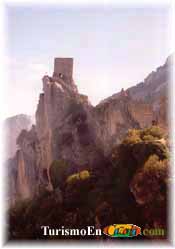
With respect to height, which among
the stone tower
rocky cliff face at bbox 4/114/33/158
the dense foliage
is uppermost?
the stone tower

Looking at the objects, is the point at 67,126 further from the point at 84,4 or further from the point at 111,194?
the point at 84,4

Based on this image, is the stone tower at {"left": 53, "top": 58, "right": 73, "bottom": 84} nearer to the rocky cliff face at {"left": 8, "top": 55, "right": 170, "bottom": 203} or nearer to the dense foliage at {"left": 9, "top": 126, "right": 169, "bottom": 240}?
the rocky cliff face at {"left": 8, "top": 55, "right": 170, "bottom": 203}

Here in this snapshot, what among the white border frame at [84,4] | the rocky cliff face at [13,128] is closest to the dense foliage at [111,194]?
the white border frame at [84,4]

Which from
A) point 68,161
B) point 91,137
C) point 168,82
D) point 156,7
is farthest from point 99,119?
point 156,7

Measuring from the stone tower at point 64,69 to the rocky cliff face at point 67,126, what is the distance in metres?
0.03

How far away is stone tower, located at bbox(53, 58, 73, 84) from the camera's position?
5473mm

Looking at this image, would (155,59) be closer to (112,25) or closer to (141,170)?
(112,25)

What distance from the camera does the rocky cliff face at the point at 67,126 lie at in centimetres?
564

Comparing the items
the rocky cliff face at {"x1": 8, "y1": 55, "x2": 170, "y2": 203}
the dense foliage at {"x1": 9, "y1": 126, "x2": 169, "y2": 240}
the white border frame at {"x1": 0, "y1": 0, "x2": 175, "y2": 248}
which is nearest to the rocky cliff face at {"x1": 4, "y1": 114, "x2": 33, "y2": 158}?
the rocky cliff face at {"x1": 8, "y1": 55, "x2": 170, "y2": 203}

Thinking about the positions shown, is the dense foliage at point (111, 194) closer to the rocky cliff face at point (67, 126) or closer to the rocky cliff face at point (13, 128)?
the rocky cliff face at point (67, 126)

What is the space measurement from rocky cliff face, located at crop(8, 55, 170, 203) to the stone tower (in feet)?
0.11

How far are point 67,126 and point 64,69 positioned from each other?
2.93ft

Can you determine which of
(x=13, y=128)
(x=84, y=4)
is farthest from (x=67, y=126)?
(x=84, y=4)

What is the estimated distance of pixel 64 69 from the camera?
550 cm
